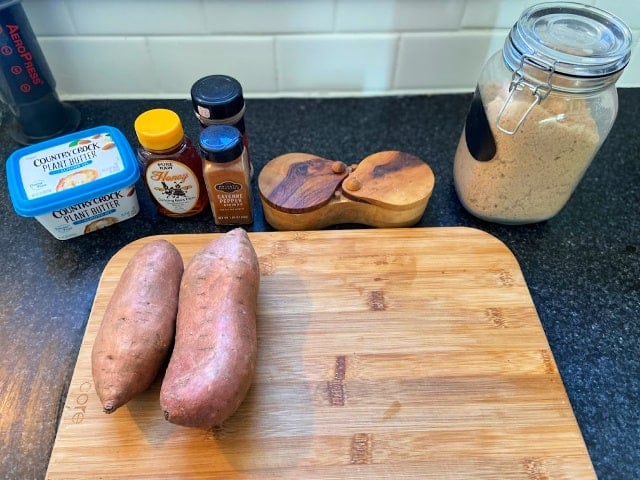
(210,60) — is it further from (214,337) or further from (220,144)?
(214,337)

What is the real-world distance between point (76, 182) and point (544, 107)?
2.38ft

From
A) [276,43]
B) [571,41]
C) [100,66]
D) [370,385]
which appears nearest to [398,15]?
[276,43]

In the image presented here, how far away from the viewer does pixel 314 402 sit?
67 cm

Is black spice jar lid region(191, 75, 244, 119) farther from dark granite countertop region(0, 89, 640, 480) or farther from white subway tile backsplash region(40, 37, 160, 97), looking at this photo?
white subway tile backsplash region(40, 37, 160, 97)

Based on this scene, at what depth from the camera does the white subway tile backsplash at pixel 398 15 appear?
3.28 feet

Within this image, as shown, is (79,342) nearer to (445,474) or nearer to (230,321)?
(230,321)

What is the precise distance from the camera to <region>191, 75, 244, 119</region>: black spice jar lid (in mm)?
780

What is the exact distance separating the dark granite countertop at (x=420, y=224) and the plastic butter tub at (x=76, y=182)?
1.7 inches

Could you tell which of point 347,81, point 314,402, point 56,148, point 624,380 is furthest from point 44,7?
point 624,380

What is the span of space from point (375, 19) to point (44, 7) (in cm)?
64

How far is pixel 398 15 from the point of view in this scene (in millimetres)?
1020

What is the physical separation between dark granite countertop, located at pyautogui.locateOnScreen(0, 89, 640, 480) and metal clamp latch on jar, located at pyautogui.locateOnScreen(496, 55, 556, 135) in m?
0.21

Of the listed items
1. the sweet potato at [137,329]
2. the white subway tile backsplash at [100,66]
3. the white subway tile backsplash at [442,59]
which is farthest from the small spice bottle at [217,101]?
the white subway tile backsplash at [442,59]

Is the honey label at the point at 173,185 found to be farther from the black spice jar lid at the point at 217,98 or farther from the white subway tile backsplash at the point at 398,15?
the white subway tile backsplash at the point at 398,15
